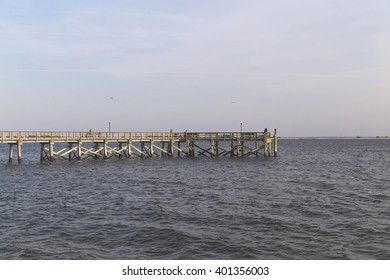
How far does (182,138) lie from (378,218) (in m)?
39.5

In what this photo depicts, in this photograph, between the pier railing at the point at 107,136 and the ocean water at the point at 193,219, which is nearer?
the ocean water at the point at 193,219

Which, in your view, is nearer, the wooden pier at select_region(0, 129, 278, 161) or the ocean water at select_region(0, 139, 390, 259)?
the ocean water at select_region(0, 139, 390, 259)

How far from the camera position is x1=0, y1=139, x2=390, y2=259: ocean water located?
12.9 meters

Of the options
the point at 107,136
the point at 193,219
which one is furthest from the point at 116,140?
the point at 193,219

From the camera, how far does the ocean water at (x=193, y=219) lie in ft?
42.4

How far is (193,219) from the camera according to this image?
17219 millimetres

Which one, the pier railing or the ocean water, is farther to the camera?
the pier railing

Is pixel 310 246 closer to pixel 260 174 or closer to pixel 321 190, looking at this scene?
pixel 321 190

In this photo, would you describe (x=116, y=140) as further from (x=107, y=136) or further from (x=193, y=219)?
(x=193, y=219)

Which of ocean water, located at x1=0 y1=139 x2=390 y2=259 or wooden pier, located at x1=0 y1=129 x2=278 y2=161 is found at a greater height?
wooden pier, located at x1=0 y1=129 x2=278 y2=161

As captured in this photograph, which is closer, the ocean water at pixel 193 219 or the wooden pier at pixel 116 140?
the ocean water at pixel 193 219

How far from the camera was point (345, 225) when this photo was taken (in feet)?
53.0

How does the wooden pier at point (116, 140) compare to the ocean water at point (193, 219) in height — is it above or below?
above
